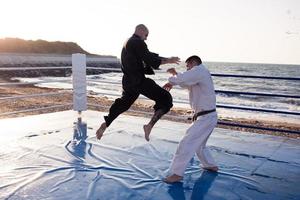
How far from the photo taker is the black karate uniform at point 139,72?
11.9 ft

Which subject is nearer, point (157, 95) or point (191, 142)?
point (191, 142)

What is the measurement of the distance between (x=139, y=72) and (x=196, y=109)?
2.54 feet

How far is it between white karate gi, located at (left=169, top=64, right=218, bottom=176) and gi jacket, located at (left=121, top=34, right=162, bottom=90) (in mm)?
486

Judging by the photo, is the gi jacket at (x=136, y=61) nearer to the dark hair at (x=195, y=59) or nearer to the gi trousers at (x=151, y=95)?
the gi trousers at (x=151, y=95)

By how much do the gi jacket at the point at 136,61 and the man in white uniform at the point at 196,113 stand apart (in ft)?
1.26

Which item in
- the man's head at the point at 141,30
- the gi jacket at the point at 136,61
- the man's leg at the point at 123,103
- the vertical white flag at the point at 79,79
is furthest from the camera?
the vertical white flag at the point at 79,79

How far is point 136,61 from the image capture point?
3717 mm

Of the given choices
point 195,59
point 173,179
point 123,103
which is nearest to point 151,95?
point 123,103

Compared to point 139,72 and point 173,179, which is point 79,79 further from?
point 173,179

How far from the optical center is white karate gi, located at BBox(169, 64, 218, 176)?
10.3 ft

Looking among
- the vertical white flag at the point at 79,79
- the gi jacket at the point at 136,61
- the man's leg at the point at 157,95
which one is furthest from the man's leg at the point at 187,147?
the vertical white flag at the point at 79,79

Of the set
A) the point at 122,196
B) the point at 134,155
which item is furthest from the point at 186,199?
the point at 134,155

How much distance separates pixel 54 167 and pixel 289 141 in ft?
11.3

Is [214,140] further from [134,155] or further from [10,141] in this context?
[10,141]
